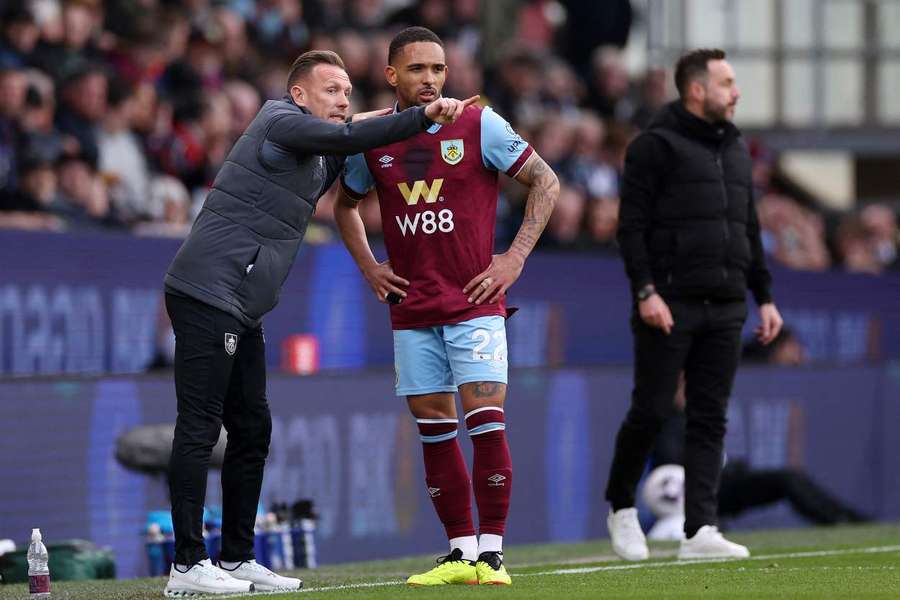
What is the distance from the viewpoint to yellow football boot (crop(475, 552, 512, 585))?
7449 mm

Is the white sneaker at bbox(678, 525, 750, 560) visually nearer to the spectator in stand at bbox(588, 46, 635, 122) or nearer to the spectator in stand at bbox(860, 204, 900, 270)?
the spectator in stand at bbox(860, 204, 900, 270)

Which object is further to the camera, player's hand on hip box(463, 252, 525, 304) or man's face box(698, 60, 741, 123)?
man's face box(698, 60, 741, 123)

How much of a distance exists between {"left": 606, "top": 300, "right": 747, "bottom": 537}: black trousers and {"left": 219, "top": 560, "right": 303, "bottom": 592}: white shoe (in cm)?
233

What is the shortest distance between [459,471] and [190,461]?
1.06m

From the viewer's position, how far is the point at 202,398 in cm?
745

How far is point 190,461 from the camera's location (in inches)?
292

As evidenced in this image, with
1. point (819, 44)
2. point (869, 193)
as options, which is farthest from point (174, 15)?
point (869, 193)

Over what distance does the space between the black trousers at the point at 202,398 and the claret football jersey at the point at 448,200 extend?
2.23 feet

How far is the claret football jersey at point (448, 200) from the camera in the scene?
24.9ft

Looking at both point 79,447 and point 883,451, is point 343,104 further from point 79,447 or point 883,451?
point 883,451

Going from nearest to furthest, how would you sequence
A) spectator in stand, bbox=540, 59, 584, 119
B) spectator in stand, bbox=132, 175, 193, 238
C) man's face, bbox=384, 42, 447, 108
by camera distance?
1. man's face, bbox=384, 42, 447, 108
2. spectator in stand, bbox=132, 175, 193, 238
3. spectator in stand, bbox=540, 59, 584, 119

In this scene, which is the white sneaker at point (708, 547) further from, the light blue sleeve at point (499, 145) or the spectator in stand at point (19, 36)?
the spectator in stand at point (19, 36)

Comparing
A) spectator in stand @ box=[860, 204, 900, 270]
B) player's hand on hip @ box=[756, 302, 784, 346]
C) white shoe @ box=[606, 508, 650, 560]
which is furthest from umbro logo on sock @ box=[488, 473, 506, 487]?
spectator in stand @ box=[860, 204, 900, 270]

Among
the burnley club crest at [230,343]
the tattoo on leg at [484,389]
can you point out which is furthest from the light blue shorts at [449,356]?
the burnley club crest at [230,343]
